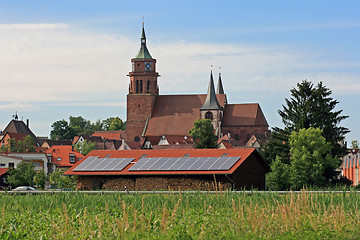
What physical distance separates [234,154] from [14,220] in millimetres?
31822

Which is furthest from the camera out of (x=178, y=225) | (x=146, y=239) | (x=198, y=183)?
(x=198, y=183)

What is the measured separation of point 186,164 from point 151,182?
271 cm

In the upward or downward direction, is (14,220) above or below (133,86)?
below

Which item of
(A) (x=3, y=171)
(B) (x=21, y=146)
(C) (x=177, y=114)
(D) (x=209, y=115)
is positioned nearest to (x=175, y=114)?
(C) (x=177, y=114)

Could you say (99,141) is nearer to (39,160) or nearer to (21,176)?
(39,160)

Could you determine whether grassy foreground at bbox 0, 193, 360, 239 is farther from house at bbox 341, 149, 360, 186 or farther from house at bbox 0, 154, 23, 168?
house at bbox 0, 154, 23, 168

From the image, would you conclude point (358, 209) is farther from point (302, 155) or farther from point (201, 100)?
point (201, 100)

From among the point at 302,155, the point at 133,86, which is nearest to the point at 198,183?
the point at 302,155

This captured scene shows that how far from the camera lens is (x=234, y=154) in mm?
49312

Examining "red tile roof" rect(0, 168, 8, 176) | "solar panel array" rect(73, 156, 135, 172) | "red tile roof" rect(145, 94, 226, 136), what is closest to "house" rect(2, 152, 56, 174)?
"red tile roof" rect(0, 168, 8, 176)

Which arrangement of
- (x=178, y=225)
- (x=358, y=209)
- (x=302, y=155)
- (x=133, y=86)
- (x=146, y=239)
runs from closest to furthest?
(x=146, y=239), (x=178, y=225), (x=358, y=209), (x=302, y=155), (x=133, y=86)

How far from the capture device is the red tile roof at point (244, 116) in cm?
15950

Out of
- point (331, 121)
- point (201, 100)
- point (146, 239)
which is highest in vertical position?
point (201, 100)

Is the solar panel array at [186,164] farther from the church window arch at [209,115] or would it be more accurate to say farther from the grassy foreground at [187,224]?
the church window arch at [209,115]
